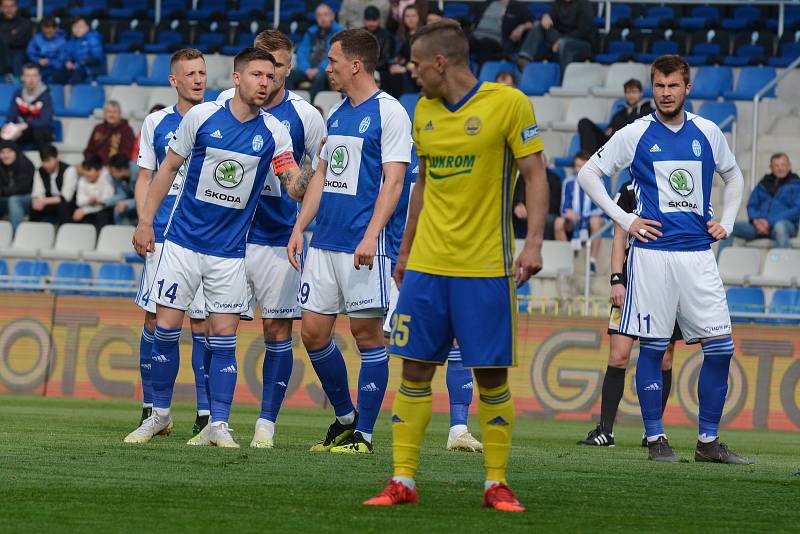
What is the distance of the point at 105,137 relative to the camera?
20.3m

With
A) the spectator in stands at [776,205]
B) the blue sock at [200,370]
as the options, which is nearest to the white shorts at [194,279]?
the blue sock at [200,370]

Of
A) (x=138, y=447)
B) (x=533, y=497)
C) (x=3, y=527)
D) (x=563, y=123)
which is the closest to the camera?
(x=3, y=527)

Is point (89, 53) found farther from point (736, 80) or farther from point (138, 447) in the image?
point (138, 447)

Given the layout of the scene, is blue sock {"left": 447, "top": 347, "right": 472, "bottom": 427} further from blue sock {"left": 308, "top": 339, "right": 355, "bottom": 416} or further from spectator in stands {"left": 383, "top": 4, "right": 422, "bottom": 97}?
spectator in stands {"left": 383, "top": 4, "right": 422, "bottom": 97}

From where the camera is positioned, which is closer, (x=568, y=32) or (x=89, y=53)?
(x=568, y=32)

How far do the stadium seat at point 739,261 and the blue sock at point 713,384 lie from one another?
7777 mm

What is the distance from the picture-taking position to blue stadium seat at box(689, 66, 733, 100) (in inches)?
808

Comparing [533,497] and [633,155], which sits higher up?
A: [633,155]

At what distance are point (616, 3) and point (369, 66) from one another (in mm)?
15996

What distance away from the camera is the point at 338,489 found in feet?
22.2

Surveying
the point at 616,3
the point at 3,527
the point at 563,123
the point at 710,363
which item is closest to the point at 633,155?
the point at 710,363

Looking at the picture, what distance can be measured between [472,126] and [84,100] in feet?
58.3

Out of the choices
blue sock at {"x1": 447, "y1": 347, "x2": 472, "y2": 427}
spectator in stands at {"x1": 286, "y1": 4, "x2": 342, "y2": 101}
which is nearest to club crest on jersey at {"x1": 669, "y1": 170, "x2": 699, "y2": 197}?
Answer: blue sock at {"x1": 447, "y1": 347, "x2": 472, "y2": 427}

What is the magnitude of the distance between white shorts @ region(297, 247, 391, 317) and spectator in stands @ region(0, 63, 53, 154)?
1363 cm
